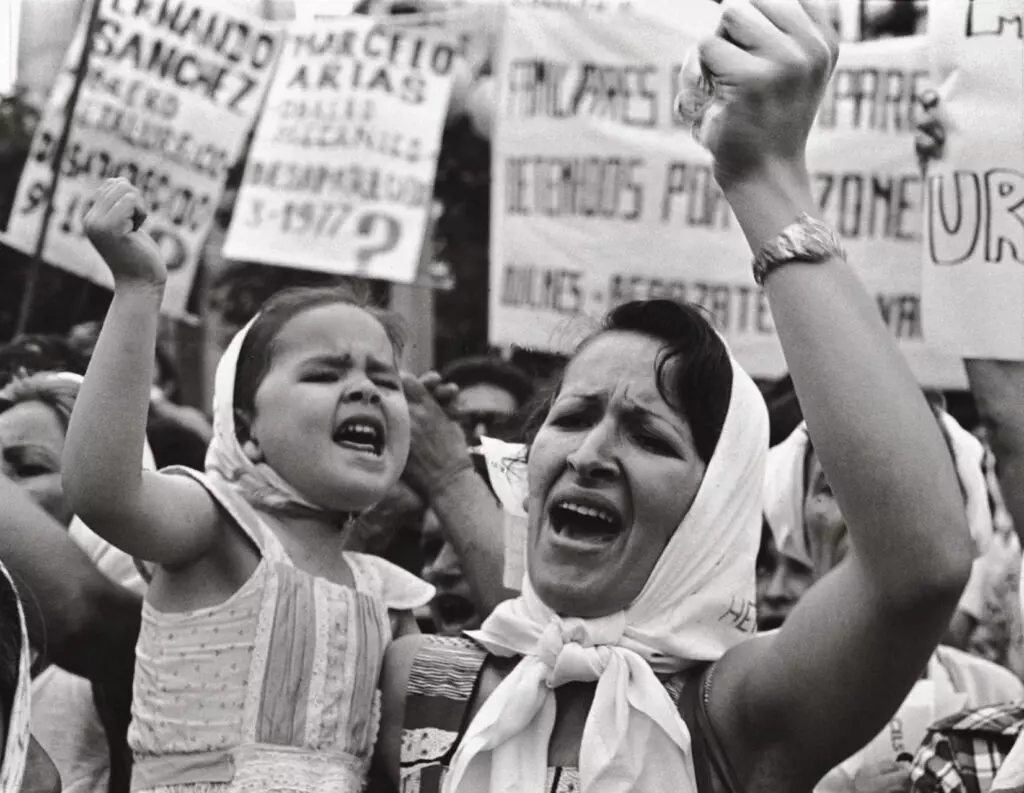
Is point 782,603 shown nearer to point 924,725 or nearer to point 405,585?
point 924,725

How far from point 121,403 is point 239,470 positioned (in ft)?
1.76

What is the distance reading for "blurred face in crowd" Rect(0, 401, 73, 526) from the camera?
12.6ft

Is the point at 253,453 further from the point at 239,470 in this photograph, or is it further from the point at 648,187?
the point at 648,187

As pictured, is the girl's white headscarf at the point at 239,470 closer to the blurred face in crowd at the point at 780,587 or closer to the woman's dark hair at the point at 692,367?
the woman's dark hair at the point at 692,367

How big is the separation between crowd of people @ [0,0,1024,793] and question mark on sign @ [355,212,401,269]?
280 cm

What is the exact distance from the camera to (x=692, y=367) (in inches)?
99.1

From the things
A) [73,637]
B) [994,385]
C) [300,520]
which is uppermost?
[994,385]

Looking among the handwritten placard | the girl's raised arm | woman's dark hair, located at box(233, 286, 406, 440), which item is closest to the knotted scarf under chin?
the handwritten placard

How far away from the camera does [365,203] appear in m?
6.91

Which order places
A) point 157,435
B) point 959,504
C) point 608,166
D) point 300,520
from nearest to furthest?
point 959,504 < point 300,520 < point 157,435 < point 608,166

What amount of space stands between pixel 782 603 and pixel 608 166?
248cm

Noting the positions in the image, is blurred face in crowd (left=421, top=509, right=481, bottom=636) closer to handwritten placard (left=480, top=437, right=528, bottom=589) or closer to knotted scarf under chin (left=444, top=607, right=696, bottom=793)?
handwritten placard (left=480, top=437, right=528, bottom=589)

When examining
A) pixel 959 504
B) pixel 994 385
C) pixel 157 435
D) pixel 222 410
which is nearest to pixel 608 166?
pixel 157 435

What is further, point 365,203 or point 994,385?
point 365,203
